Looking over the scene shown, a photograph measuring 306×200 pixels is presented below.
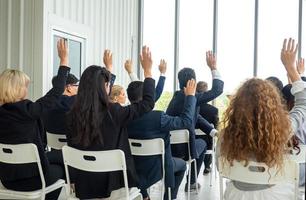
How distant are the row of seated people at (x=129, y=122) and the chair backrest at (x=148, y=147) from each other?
4.9 inches

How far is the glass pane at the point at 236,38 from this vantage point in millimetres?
7996

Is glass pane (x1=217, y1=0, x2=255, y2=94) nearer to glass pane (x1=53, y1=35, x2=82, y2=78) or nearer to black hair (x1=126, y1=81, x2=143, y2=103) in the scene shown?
glass pane (x1=53, y1=35, x2=82, y2=78)

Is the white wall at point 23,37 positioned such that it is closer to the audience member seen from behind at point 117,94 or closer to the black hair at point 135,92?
the audience member seen from behind at point 117,94

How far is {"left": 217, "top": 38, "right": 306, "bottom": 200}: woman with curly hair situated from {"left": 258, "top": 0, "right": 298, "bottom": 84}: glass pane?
5876 mm

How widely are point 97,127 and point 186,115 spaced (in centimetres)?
84

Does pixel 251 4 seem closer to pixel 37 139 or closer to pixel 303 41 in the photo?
pixel 303 41

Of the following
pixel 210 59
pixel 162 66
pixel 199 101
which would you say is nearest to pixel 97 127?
pixel 210 59

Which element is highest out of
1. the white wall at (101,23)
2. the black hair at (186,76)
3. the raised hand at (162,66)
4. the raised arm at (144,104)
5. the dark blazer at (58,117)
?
the white wall at (101,23)

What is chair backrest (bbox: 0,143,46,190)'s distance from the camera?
2.53m

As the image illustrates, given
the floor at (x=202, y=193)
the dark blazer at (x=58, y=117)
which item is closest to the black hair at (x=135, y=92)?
the dark blazer at (x=58, y=117)

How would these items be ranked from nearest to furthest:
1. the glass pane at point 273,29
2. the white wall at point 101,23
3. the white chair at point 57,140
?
the white chair at point 57,140, the white wall at point 101,23, the glass pane at point 273,29

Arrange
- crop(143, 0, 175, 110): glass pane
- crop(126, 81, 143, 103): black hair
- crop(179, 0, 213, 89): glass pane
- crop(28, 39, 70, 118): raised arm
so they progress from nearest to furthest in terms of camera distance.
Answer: crop(28, 39, 70, 118): raised arm → crop(126, 81, 143, 103): black hair → crop(179, 0, 213, 89): glass pane → crop(143, 0, 175, 110): glass pane

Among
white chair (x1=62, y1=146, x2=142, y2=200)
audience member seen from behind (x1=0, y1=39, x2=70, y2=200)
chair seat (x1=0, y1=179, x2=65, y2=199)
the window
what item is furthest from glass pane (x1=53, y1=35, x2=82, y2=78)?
white chair (x1=62, y1=146, x2=142, y2=200)

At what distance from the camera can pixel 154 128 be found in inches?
122
